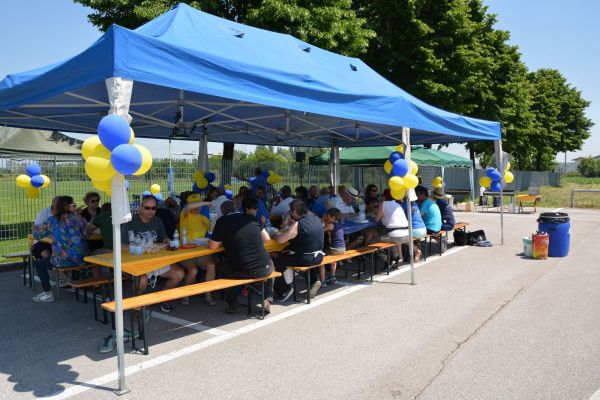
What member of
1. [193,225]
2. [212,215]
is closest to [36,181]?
[212,215]

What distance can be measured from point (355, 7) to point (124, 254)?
18.7 metres

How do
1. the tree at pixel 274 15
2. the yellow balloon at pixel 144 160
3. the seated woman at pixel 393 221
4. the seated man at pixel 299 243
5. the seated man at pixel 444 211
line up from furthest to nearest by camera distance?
the tree at pixel 274 15
the seated man at pixel 444 211
the seated woman at pixel 393 221
the seated man at pixel 299 243
the yellow balloon at pixel 144 160

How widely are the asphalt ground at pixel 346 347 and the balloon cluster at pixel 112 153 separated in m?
1.77

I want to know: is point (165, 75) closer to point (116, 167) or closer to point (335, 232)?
point (116, 167)

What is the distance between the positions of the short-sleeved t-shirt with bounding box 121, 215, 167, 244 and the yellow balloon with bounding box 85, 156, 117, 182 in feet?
7.29

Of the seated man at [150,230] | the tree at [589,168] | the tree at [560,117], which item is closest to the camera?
the seated man at [150,230]

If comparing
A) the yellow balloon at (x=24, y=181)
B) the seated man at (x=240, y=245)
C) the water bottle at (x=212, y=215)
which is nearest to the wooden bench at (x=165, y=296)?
the seated man at (x=240, y=245)

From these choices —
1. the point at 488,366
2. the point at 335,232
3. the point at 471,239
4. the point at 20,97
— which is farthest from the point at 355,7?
the point at 488,366

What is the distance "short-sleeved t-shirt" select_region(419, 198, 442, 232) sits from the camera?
30.1 ft

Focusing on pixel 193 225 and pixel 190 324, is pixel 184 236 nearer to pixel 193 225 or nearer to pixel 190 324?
pixel 193 225

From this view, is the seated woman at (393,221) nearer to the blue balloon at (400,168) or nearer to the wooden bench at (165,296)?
the blue balloon at (400,168)

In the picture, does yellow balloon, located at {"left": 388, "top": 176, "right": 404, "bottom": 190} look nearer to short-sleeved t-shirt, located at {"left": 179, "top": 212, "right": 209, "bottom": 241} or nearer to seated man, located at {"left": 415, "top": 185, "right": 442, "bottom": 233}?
seated man, located at {"left": 415, "top": 185, "right": 442, "bottom": 233}

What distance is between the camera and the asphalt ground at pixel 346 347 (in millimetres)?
3721

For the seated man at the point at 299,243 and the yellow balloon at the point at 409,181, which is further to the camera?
the yellow balloon at the point at 409,181
